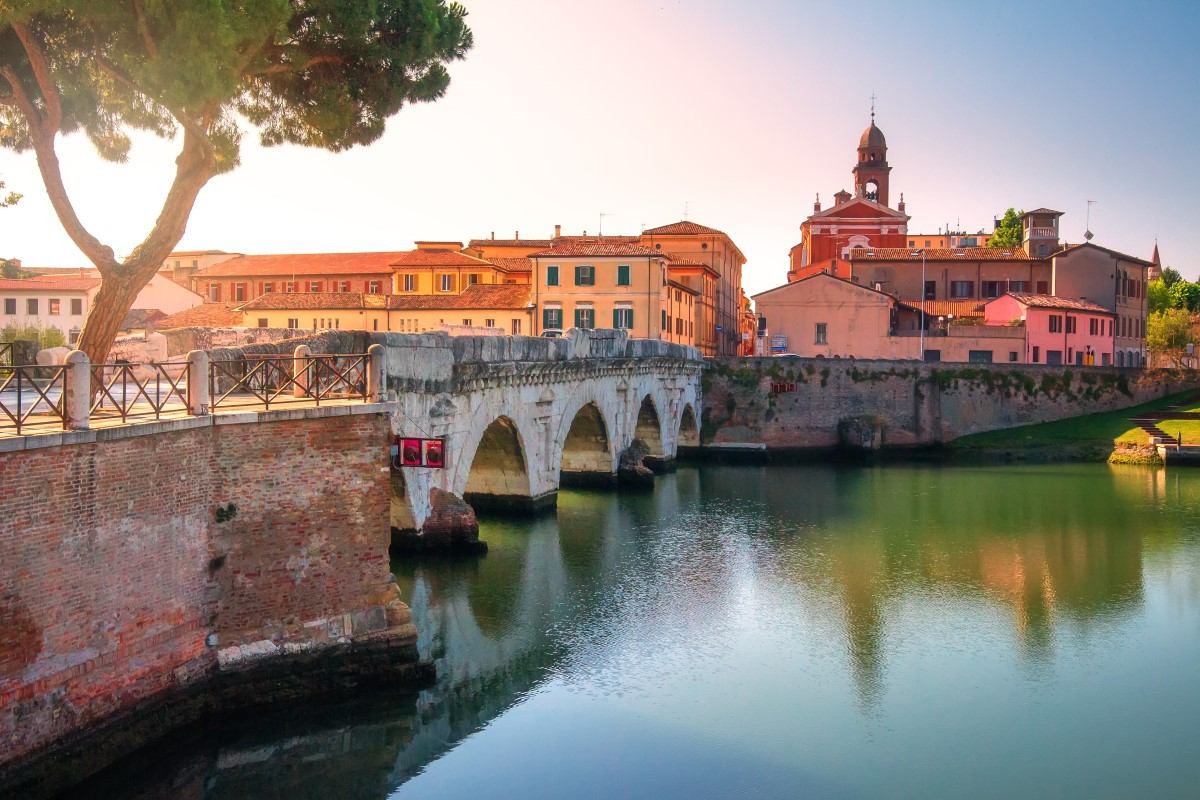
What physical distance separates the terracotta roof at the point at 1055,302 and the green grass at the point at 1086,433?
7.47 m

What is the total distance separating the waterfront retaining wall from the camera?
179 feet

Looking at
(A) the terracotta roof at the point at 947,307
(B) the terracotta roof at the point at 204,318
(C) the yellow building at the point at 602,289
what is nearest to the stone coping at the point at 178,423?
(C) the yellow building at the point at 602,289

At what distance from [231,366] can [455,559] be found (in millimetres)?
7674

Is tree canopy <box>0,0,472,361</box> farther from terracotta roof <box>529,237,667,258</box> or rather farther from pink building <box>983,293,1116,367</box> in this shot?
pink building <box>983,293,1116,367</box>

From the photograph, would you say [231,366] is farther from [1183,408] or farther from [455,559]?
[1183,408]

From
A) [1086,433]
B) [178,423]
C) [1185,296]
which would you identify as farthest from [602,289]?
[1185,296]

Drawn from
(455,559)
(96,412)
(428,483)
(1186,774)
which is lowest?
(1186,774)

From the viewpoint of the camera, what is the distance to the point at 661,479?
143ft

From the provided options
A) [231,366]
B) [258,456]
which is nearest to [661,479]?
[231,366]

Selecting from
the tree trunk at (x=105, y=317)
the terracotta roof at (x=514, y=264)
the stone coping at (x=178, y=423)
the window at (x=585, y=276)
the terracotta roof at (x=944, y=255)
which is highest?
the terracotta roof at (x=944, y=255)

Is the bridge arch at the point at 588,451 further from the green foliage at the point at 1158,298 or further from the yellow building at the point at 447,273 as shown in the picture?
the green foliage at the point at 1158,298

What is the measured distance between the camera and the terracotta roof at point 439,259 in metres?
65.9

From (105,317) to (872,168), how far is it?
7707cm

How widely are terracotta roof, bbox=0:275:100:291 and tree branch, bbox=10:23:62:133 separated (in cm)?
4287
